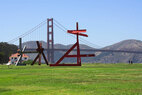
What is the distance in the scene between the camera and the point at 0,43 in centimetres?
11969

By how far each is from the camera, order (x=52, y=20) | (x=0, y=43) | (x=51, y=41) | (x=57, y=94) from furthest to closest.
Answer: (x=52, y=20), (x=51, y=41), (x=0, y=43), (x=57, y=94)

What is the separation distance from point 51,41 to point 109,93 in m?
146

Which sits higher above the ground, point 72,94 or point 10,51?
point 10,51

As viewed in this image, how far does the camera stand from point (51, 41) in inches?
6329

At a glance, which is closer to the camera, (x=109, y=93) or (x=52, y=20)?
(x=109, y=93)

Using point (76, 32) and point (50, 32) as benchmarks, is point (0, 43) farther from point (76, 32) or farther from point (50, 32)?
point (76, 32)

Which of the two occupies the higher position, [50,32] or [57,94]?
[50,32]

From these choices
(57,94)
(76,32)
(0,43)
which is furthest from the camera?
(0,43)

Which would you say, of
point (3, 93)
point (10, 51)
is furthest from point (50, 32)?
point (3, 93)

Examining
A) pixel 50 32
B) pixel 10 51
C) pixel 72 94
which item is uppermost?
pixel 50 32

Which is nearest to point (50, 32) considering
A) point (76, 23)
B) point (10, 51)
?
point (10, 51)

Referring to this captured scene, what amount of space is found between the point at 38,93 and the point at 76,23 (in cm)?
5144

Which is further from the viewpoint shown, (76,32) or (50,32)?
(50,32)

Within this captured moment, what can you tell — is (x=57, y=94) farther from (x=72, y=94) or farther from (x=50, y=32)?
(x=50, y=32)
